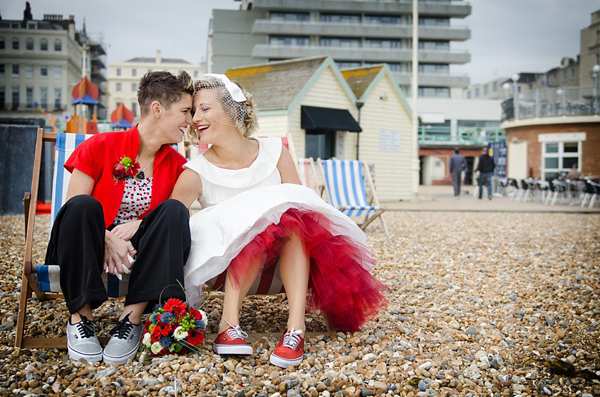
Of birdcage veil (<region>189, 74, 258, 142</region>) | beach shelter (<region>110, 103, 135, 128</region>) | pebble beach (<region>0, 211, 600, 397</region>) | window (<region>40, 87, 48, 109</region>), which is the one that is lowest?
pebble beach (<region>0, 211, 600, 397</region>)

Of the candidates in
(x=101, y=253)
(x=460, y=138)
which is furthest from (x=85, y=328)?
(x=460, y=138)

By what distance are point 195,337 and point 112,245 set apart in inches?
22.6

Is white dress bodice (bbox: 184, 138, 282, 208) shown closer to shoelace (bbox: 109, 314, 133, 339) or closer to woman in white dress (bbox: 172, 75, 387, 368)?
woman in white dress (bbox: 172, 75, 387, 368)

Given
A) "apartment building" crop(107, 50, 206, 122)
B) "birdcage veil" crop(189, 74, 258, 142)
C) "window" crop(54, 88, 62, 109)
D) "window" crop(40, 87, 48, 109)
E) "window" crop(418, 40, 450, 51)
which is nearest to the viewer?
"birdcage veil" crop(189, 74, 258, 142)

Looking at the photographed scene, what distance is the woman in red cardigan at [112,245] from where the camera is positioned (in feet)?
7.83

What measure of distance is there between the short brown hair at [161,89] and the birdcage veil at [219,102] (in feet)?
0.30

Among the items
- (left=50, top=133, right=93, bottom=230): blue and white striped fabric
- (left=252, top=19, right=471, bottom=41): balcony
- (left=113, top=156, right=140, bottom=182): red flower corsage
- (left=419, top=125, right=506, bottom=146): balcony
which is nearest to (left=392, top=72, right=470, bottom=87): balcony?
(left=252, top=19, right=471, bottom=41): balcony

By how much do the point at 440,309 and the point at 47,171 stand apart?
26.2ft

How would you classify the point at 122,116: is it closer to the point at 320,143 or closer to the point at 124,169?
the point at 320,143

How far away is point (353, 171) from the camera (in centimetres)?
838

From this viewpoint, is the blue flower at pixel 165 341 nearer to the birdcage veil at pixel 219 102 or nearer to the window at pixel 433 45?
the birdcage veil at pixel 219 102

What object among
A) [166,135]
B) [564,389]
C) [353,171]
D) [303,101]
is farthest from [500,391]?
[303,101]

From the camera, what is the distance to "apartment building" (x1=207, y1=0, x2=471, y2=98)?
2205 inches

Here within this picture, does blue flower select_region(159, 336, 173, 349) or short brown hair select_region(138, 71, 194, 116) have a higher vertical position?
short brown hair select_region(138, 71, 194, 116)
